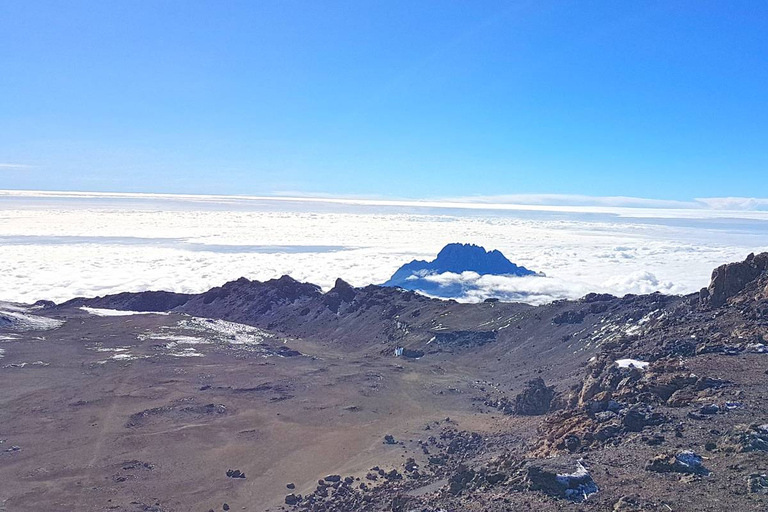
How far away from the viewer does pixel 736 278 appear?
164 feet

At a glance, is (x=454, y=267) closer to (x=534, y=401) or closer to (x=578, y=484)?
(x=534, y=401)

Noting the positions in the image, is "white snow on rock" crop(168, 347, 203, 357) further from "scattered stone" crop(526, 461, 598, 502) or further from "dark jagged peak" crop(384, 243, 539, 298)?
"dark jagged peak" crop(384, 243, 539, 298)

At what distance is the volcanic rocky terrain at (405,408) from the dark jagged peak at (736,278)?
149 millimetres

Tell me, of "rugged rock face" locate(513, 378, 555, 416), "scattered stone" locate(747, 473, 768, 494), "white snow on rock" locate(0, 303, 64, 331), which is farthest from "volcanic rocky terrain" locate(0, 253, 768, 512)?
"white snow on rock" locate(0, 303, 64, 331)

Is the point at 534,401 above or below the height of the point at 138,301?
above

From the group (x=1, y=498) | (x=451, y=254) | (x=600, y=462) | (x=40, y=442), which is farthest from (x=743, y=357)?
(x=451, y=254)

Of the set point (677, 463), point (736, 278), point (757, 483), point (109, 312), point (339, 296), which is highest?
point (736, 278)

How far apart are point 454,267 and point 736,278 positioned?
4595 inches

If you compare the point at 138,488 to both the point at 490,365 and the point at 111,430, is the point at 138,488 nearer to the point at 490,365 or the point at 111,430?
the point at 111,430

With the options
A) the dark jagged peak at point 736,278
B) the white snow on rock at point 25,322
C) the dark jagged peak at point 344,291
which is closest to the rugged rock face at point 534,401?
the dark jagged peak at point 736,278

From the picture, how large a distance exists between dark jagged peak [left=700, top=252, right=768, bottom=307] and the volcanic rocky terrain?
0.49 feet

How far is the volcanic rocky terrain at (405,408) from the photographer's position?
22.3 m

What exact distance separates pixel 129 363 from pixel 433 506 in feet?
181

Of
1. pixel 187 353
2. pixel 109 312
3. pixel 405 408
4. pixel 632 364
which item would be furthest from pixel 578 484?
pixel 109 312
